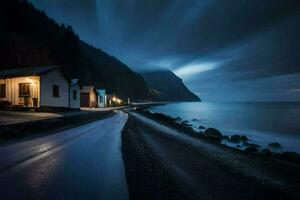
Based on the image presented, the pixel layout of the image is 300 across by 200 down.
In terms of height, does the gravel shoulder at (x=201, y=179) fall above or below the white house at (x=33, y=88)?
below

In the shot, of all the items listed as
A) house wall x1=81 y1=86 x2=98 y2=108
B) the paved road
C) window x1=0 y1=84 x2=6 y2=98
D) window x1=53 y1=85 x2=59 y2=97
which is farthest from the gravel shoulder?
house wall x1=81 y1=86 x2=98 y2=108

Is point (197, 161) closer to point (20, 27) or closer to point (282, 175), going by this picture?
point (282, 175)

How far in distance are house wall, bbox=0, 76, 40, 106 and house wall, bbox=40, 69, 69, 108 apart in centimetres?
64

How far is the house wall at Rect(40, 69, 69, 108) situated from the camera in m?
26.7

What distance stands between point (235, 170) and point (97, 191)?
6158 millimetres

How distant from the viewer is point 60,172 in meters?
6.20

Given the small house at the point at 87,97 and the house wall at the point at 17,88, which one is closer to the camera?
the house wall at the point at 17,88

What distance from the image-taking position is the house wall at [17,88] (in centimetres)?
2610

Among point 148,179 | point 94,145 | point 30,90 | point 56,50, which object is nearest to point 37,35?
point 56,50

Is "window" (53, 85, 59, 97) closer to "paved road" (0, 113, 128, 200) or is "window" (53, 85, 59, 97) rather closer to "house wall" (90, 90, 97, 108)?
"paved road" (0, 113, 128, 200)

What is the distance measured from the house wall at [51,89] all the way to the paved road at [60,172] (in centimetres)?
1894

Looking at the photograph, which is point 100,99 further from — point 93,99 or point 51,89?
point 51,89

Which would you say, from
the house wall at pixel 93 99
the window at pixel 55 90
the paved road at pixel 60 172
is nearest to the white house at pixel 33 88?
the window at pixel 55 90

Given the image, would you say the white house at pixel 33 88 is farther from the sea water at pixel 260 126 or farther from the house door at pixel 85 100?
the sea water at pixel 260 126
